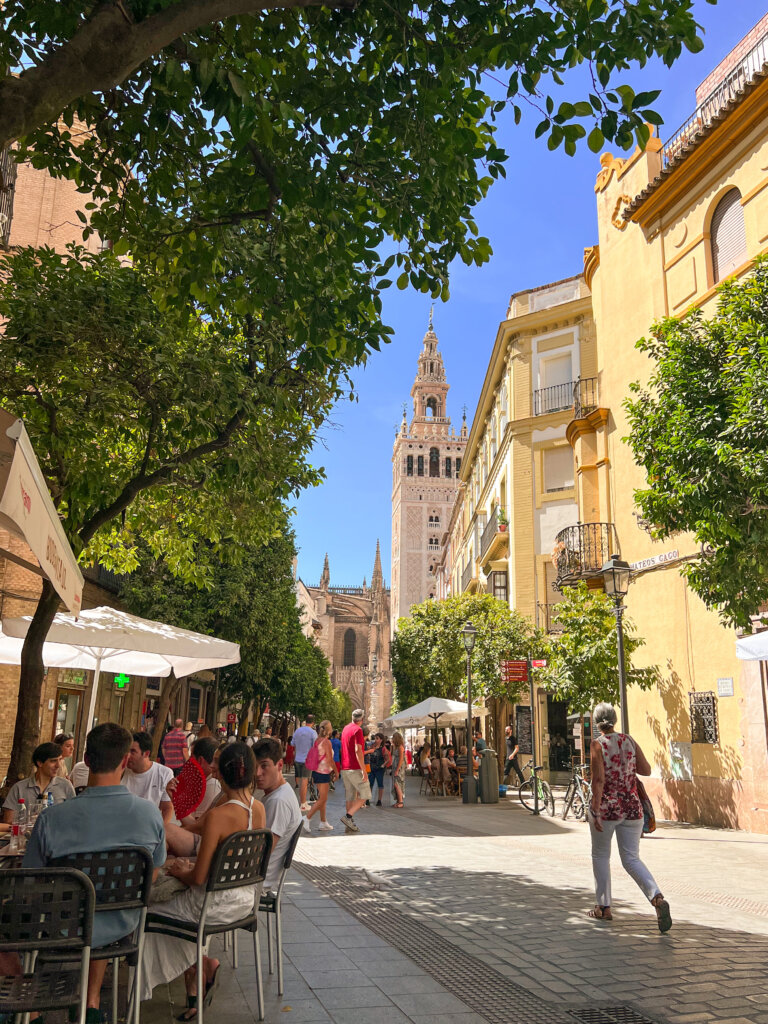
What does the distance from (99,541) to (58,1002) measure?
930cm

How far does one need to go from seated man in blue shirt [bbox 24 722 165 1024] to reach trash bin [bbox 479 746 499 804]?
56.5ft

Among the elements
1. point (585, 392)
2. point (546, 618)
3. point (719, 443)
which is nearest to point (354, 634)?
point (546, 618)

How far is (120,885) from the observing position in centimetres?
384

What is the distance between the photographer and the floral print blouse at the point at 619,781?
678 centimetres

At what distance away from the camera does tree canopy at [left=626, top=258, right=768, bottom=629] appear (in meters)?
10.0

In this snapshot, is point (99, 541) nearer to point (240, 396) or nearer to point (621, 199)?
point (240, 396)

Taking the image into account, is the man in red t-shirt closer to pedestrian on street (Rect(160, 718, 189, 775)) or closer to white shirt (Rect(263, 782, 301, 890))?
pedestrian on street (Rect(160, 718, 189, 775))

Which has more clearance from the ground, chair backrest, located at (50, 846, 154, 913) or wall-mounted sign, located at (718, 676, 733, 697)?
wall-mounted sign, located at (718, 676, 733, 697)

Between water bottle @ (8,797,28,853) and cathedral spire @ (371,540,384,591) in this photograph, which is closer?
water bottle @ (8,797,28,853)

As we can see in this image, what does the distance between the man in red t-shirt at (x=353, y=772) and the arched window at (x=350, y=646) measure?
97891 millimetres

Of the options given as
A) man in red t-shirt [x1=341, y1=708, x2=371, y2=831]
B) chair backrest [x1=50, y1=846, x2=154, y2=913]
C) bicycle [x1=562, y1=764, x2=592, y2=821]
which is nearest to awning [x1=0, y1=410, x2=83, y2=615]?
chair backrest [x1=50, y1=846, x2=154, y2=913]

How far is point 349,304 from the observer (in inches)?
241

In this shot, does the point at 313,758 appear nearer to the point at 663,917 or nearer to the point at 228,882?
the point at 663,917

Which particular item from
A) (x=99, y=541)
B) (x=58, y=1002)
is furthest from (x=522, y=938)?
(x=99, y=541)
